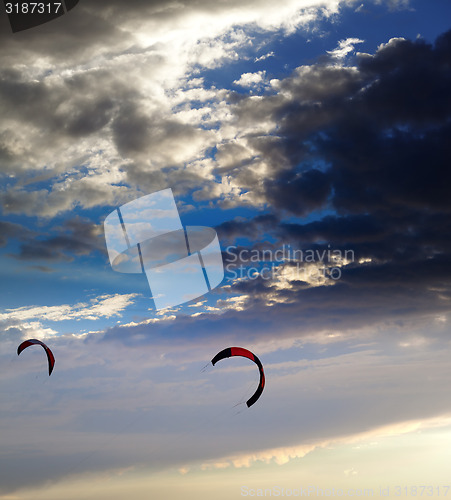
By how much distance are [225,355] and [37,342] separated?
27.6 meters

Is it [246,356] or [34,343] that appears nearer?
[246,356]

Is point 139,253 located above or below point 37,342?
above

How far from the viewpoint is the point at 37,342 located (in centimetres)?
7006

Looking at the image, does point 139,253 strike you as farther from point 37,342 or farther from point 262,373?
point 262,373

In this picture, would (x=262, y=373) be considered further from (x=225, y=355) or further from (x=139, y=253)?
(x=139, y=253)

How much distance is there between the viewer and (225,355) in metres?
59.8

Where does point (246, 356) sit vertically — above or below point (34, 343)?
below

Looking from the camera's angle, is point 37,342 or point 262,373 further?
point 37,342

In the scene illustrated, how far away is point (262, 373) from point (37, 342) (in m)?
31.1

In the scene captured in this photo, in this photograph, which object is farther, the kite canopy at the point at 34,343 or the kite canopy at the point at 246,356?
the kite canopy at the point at 34,343

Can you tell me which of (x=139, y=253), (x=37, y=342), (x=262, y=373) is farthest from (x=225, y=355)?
(x=37, y=342)

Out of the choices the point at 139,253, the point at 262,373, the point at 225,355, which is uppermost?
the point at 139,253

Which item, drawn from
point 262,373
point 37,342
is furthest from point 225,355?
point 37,342

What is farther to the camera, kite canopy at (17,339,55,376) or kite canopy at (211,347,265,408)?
kite canopy at (17,339,55,376)
